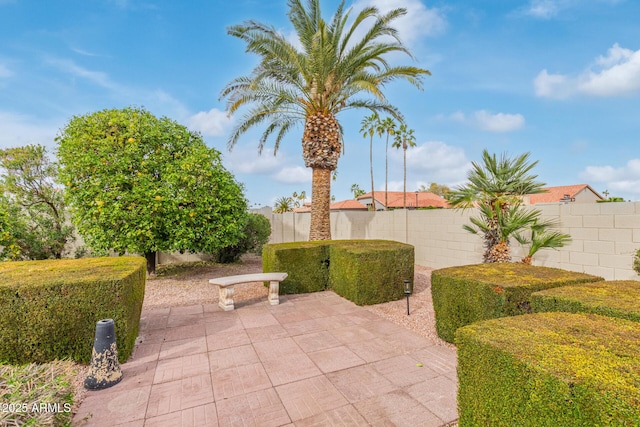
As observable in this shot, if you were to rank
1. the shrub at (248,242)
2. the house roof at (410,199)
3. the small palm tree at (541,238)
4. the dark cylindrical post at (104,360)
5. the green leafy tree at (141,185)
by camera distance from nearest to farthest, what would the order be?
the dark cylindrical post at (104,360)
the small palm tree at (541,238)
the green leafy tree at (141,185)
the shrub at (248,242)
the house roof at (410,199)

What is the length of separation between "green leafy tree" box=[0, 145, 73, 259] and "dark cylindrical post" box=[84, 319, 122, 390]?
6.87 metres

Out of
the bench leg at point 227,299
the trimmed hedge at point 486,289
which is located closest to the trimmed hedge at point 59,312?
the bench leg at point 227,299

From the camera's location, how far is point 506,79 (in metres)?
7.21

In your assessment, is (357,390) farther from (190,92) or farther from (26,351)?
(190,92)

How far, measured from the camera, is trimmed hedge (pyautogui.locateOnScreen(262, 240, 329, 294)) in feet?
21.8

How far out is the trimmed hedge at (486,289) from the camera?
10.6 feet

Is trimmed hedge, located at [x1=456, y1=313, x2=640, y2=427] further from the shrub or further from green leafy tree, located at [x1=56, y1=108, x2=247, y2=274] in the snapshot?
the shrub

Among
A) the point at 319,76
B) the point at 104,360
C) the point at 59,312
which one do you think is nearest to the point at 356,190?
the point at 319,76

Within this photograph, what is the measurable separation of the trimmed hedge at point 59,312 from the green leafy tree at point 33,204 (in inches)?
230

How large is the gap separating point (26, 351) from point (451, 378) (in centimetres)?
472

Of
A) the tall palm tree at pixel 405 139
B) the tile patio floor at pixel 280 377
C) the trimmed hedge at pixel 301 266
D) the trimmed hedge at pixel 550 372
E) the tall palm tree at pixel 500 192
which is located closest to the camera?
the trimmed hedge at pixel 550 372

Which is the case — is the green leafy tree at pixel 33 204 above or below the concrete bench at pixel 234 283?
above

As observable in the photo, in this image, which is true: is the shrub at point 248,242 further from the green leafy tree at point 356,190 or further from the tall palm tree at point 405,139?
the green leafy tree at point 356,190

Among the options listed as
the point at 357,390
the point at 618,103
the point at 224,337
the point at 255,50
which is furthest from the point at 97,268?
the point at 618,103
